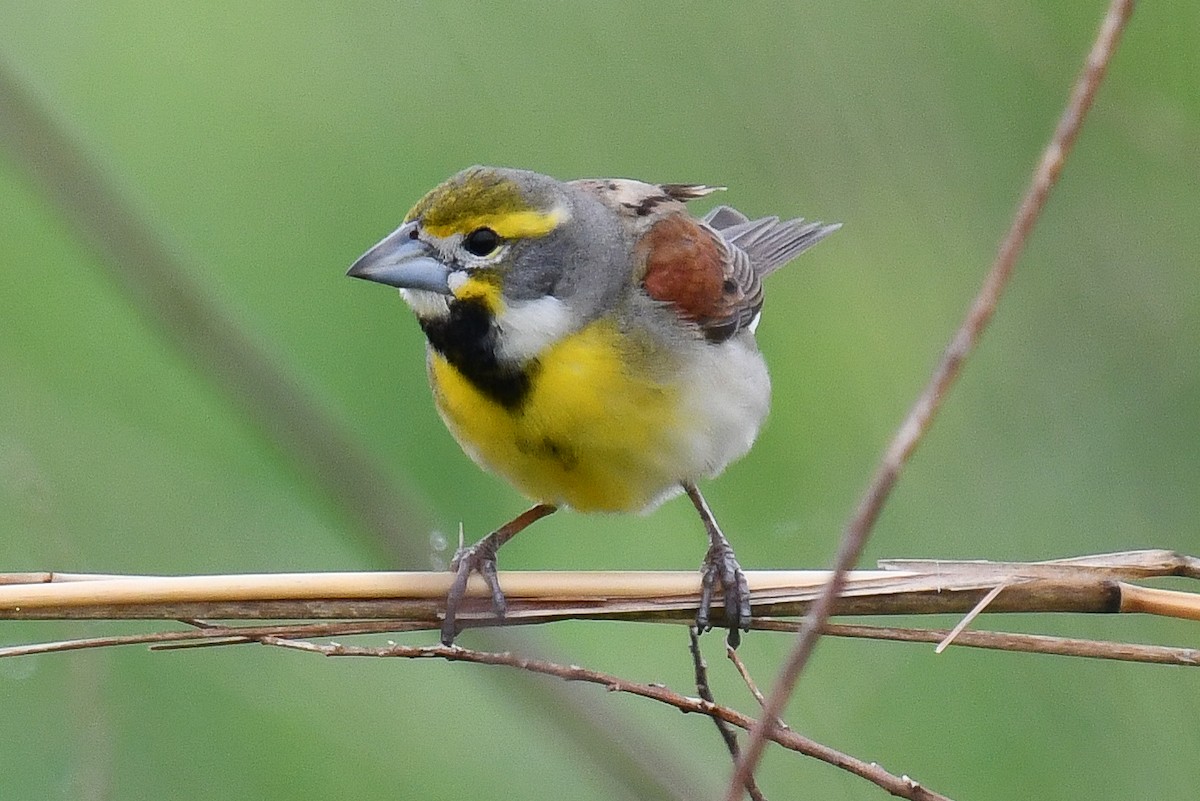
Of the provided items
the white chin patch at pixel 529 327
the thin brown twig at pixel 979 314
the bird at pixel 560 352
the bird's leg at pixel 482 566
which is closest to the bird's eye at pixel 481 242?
the bird at pixel 560 352

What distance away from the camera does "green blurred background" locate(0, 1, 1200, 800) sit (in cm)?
472

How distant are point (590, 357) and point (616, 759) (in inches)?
38.8

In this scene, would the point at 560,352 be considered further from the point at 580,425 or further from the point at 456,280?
the point at 456,280

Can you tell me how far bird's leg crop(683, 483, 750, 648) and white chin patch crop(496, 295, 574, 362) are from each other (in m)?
0.60

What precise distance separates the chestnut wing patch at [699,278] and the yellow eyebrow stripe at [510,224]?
38 centimetres

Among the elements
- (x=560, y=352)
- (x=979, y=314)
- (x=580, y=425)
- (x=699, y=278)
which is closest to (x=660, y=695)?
(x=979, y=314)

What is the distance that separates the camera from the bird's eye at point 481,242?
3.75 metres

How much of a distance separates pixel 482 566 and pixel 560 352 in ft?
1.77

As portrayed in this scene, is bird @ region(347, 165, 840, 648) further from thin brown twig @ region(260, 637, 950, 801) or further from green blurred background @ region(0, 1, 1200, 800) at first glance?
thin brown twig @ region(260, 637, 950, 801)

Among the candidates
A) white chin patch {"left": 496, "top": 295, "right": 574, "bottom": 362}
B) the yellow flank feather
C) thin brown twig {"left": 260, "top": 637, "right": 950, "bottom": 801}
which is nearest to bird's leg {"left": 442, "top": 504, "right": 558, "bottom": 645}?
the yellow flank feather

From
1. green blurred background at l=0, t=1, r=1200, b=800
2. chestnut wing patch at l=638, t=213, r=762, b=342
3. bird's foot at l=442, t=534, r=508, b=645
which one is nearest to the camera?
bird's foot at l=442, t=534, r=508, b=645

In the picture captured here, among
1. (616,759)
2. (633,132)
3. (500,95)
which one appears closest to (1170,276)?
(633,132)

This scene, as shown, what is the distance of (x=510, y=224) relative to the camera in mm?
3816

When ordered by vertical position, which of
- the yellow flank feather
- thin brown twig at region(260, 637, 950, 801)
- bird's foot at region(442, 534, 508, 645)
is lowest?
thin brown twig at region(260, 637, 950, 801)
